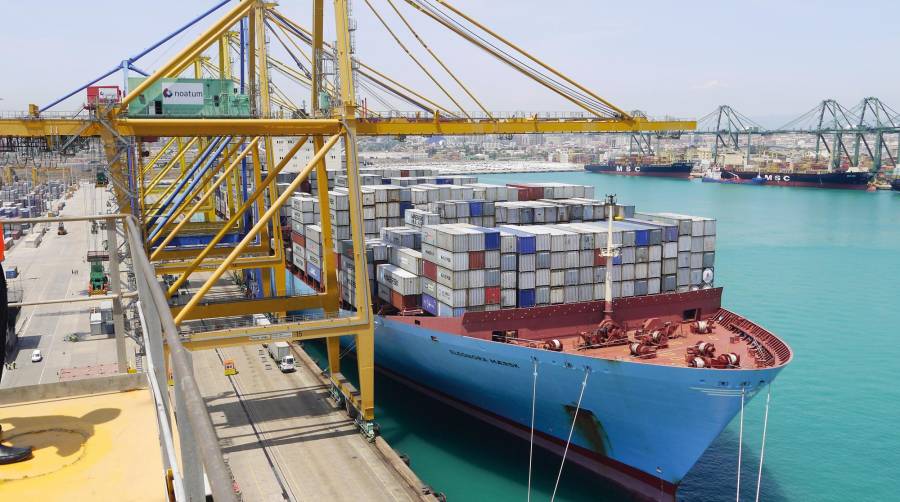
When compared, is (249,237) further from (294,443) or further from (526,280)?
(526,280)

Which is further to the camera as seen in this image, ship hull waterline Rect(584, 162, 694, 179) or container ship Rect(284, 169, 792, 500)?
ship hull waterline Rect(584, 162, 694, 179)

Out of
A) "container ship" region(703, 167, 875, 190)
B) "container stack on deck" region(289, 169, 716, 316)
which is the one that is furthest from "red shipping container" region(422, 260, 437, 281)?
"container ship" region(703, 167, 875, 190)

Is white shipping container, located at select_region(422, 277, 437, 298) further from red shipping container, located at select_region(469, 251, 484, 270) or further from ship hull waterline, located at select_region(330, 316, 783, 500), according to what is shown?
red shipping container, located at select_region(469, 251, 484, 270)

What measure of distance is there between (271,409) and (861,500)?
67.5 ft

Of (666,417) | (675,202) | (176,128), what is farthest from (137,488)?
(675,202)

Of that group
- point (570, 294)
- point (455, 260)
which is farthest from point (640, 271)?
point (455, 260)

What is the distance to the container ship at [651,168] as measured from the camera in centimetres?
16888

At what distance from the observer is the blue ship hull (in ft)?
70.4

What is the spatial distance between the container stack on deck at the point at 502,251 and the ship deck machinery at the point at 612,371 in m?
0.91

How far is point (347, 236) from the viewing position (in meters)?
33.8

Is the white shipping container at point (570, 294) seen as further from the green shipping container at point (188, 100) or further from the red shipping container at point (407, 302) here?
the green shipping container at point (188, 100)

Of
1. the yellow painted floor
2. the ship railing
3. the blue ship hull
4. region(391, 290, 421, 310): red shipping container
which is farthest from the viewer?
region(391, 290, 421, 310): red shipping container

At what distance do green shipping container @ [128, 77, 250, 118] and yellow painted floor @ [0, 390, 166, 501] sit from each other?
67.6 ft

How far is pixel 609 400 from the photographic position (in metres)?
22.8
